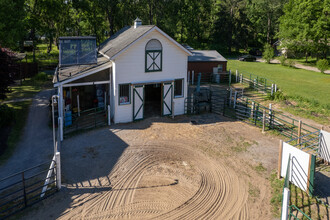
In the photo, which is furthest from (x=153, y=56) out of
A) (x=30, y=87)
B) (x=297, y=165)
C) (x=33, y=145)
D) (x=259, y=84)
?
(x=30, y=87)

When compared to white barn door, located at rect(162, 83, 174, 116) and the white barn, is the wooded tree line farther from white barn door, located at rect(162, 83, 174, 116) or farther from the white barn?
white barn door, located at rect(162, 83, 174, 116)

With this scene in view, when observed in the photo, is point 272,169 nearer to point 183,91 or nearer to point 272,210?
point 272,210

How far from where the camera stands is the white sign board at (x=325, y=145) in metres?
13.5

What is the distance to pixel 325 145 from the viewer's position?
44.5 feet

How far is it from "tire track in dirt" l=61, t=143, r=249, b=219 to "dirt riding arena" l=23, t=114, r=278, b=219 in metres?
0.03

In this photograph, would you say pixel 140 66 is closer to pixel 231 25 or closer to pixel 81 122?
pixel 81 122

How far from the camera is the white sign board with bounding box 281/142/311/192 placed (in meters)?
10.9

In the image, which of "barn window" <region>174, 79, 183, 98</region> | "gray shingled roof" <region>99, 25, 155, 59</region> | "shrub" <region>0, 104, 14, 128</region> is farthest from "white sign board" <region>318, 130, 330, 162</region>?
"shrub" <region>0, 104, 14, 128</region>

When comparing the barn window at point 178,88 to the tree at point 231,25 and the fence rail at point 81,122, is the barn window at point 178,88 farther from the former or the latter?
the tree at point 231,25

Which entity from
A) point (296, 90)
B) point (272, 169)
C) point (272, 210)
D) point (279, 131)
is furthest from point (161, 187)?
point (296, 90)

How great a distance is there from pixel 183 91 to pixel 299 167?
11.1 meters

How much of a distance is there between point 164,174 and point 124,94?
782cm

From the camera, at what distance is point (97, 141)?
15.5 metres

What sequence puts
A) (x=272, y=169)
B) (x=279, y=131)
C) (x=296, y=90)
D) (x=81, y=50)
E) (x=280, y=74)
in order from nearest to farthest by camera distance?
(x=272, y=169) < (x=279, y=131) < (x=81, y=50) < (x=296, y=90) < (x=280, y=74)
